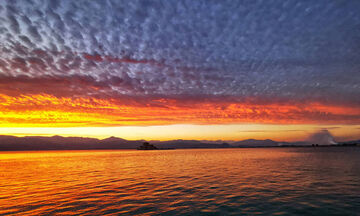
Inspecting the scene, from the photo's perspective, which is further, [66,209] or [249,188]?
[249,188]

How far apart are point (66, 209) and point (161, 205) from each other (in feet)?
27.9

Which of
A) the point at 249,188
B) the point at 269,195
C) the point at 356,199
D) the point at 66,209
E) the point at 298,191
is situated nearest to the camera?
the point at 66,209

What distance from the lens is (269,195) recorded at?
22219mm

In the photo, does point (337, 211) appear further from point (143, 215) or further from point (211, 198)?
point (143, 215)

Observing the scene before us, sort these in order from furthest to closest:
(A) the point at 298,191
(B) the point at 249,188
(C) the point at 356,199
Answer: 1. (B) the point at 249,188
2. (A) the point at 298,191
3. (C) the point at 356,199

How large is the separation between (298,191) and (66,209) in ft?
81.0

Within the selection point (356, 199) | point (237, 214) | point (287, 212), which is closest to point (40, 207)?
point (237, 214)

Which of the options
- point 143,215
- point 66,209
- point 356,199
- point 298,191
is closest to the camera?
point 143,215

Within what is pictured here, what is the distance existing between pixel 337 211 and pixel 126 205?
18387 millimetres

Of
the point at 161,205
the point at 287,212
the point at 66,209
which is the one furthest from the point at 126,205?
the point at 287,212

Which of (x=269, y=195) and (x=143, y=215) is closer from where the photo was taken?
(x=143, y=215)

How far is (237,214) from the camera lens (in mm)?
16359

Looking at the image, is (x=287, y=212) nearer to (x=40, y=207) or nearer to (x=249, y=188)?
(x=249, y=188)

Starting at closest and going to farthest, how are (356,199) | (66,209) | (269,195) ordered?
(66,209) < (356,199) < (269,195)
